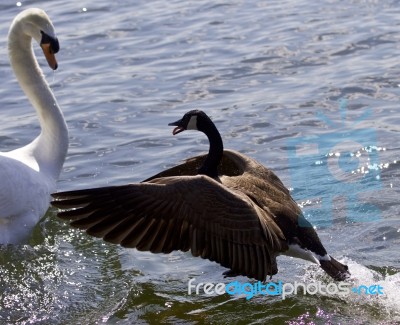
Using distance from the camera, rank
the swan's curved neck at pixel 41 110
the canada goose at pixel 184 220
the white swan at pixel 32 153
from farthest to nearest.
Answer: the swan's curved neck at pixel 41 110
the white swan at pixel 32 153
the canada goose at pixel 184 220

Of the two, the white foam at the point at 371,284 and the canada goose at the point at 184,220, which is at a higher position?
the canada goose at the point at 184,220

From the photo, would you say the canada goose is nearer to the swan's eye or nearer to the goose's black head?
the goose's black head

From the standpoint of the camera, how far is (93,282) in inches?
305

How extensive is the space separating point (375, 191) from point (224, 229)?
2.62m

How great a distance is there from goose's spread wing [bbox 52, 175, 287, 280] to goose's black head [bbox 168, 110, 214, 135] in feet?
3.08

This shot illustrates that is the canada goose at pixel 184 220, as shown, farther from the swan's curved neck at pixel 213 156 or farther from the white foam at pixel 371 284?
the white foam at pixel 371 284

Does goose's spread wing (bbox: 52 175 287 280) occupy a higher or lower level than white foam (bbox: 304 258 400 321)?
higher

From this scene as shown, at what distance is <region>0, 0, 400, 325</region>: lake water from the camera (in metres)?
7.41

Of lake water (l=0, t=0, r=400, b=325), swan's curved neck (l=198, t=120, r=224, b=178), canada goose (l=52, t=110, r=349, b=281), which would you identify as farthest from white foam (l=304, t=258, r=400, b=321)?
swan's curved neck (l=198, t=120, r=224, b=178)

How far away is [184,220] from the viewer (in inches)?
267

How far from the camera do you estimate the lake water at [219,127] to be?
7410mm

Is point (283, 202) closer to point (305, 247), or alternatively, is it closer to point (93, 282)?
point (305, 247)

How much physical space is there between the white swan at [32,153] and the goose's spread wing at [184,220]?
51.8 inches

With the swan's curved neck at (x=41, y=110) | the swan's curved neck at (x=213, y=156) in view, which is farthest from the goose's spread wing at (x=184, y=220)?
the swan's curved neck at (x=41, y=110)
